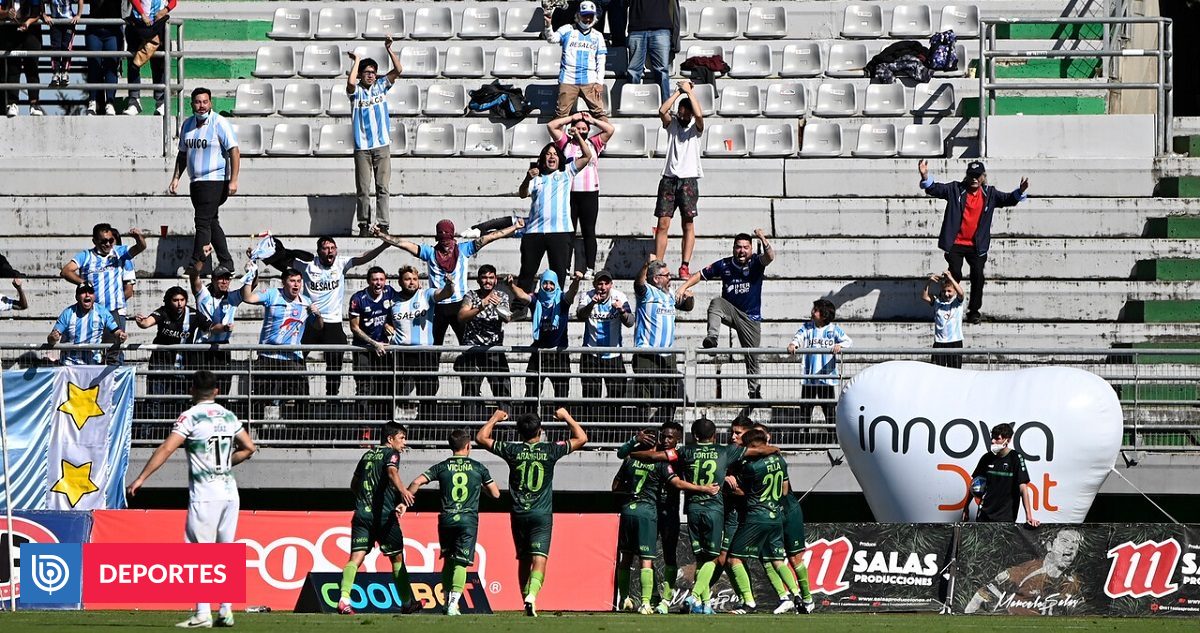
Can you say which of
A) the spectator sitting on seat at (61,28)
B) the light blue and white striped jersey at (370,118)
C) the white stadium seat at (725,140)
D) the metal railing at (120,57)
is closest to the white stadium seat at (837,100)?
the white stadium seat at (725,140)

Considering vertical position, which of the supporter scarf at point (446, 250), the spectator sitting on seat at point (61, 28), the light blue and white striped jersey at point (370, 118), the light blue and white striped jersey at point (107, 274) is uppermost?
the spectator sitting on seat at point (61, 28)

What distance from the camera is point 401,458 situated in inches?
642

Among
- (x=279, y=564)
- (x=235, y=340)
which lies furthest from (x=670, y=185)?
(x=279, y=564)

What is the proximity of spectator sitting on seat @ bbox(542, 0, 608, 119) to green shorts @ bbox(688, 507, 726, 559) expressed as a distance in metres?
6.84

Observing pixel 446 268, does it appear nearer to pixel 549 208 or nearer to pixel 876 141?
pixel 549 208

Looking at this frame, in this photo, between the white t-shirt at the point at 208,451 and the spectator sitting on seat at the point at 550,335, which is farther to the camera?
the spectator sitting on seat at the point at 550,335

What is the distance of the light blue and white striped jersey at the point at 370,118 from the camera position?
1922 cm

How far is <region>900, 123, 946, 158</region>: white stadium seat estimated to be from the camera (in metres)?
20.9

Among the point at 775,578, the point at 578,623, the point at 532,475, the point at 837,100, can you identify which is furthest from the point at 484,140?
the point at 578,623

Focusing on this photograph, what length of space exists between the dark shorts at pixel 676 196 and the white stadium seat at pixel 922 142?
3.43 meters

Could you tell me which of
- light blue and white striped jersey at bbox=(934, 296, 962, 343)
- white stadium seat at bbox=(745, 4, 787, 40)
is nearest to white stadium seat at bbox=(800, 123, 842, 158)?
white stadium seat at bbox=(745, 4, 787, 40)

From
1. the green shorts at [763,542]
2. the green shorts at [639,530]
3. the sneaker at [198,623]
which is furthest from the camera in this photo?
the green shorts at [763,542]

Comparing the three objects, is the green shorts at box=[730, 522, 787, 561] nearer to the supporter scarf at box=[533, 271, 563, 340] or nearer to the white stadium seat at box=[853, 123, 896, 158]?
the supporter scarf at box=[533, 271, 563, 340]

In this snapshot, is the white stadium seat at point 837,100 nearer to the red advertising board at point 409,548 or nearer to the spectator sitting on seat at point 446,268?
the spectator sitting on seat at point 446,268
